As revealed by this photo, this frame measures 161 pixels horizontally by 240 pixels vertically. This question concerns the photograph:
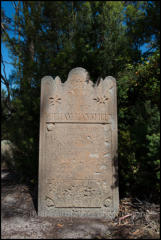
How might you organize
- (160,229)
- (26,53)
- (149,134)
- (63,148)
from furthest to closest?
(26,53) → (63,148) → (149,134) → (160,229)

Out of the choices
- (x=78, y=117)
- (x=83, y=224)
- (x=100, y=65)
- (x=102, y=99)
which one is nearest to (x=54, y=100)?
(x=78, y=117)

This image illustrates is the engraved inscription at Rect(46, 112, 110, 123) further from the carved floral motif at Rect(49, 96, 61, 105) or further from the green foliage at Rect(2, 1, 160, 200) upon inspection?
the green foliage at Rect(2, 1, 160, 200)

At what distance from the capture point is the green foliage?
298cm

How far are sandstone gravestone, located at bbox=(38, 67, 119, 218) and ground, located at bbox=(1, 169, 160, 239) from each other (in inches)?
7.3

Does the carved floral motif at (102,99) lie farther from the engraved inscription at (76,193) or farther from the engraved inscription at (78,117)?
the engraved inscription at (76,193)

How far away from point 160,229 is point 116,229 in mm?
535

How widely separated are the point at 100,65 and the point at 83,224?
2872 mm

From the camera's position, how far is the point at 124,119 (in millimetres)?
3621

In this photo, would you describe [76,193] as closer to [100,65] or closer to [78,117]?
[78,117]

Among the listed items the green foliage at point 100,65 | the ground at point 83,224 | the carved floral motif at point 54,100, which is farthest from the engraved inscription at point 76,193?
the carved floral motif at point 54,100

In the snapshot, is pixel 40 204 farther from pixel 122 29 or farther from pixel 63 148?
pixel 122 29

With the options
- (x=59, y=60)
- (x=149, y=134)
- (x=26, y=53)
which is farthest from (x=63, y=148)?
(x=26, y=53)

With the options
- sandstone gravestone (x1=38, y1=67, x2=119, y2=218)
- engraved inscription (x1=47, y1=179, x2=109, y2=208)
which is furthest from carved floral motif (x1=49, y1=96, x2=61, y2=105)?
engraved inscription (x1=47, y1=179, x2=109, y2=208)

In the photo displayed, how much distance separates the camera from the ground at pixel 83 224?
86.2 inches
